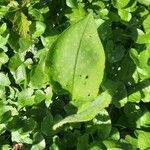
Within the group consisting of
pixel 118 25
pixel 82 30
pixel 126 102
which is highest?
pixel 82 30

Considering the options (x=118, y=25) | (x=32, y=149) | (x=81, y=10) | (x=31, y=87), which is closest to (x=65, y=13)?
(x=81, y=10)

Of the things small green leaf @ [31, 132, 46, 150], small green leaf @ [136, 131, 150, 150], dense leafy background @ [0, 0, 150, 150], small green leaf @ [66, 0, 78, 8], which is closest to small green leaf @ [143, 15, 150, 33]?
dense leafy background @ [0, 0, 150, 150]

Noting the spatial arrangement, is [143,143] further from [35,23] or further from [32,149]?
[35,23]

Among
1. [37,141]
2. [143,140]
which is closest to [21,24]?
[37,141]

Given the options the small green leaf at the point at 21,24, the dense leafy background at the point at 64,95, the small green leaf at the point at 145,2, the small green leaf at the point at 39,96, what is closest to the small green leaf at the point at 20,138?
the dense leafy background at the point at 64,95

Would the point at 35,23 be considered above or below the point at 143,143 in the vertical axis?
above

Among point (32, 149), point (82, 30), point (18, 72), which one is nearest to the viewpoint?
point (82, 30)

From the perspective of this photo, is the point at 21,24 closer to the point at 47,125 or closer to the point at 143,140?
the point at 47,125

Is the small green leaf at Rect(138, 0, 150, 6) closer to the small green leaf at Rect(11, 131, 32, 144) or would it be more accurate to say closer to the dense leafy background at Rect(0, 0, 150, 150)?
the dense leafy background at Rect(0, 0, 150, 150)
